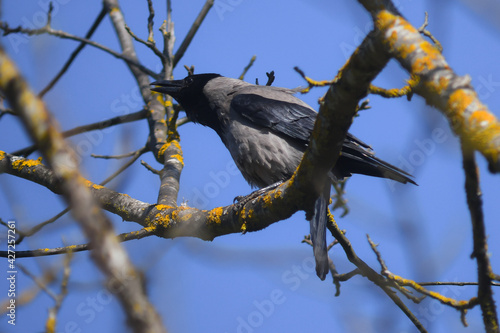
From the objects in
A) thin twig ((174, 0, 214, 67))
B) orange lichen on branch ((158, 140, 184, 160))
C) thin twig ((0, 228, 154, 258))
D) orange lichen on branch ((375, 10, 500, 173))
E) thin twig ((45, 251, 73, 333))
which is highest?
thin twig ((174, 0, 214, 67))

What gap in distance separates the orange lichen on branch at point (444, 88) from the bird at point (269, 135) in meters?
2.31

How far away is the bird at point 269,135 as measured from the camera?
4926mm

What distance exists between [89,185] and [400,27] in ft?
11.2

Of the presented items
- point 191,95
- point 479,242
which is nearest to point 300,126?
point 191,95

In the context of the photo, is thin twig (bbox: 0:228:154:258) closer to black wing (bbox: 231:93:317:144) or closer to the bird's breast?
the bird's breast

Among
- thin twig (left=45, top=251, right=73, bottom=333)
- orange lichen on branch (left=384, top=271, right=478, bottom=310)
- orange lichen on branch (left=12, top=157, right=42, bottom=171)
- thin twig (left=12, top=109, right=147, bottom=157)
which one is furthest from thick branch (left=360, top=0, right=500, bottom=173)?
thin twig (left=12, top=109, right=147, bottom=157)

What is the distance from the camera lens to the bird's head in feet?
21.2

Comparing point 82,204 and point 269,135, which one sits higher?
point 269,135

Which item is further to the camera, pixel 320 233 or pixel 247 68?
pixel 247 68

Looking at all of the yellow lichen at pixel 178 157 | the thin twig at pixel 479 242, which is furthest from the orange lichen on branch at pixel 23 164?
the thin twig at pixel 479 242

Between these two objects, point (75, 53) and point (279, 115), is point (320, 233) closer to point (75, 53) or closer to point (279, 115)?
point (279, 115)

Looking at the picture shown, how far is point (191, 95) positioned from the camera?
662 cm

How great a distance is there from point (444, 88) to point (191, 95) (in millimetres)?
4777

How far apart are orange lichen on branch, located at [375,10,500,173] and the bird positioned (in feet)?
7.59
